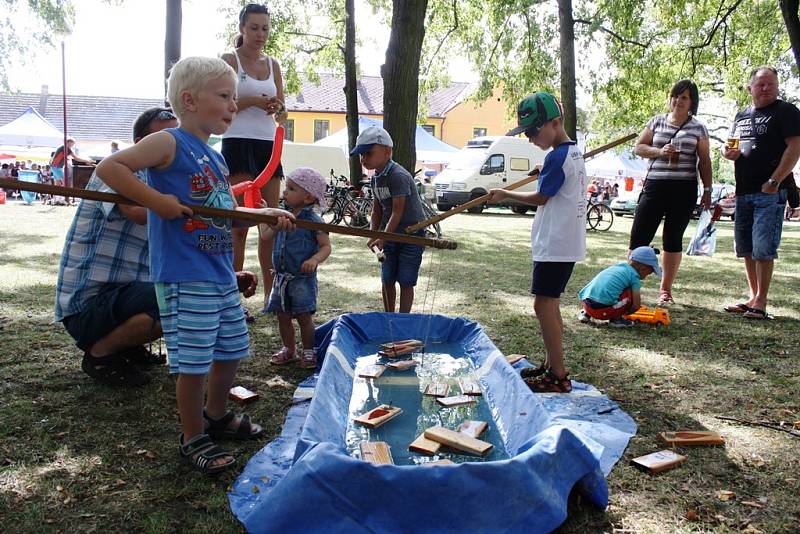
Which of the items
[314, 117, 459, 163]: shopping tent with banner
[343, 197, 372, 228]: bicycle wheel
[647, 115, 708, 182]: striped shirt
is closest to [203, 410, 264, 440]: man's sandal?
[647, 115, 708, 182]: striped shirt

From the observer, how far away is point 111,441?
8.84 ft

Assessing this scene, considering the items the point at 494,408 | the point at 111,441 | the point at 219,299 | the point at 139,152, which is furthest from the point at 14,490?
the point at 494,408

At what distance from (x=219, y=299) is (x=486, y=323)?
2907 mm

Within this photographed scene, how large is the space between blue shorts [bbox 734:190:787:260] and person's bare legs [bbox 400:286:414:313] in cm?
303

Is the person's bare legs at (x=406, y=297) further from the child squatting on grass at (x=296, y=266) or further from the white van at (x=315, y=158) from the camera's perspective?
the white van at (x=315, y=158)

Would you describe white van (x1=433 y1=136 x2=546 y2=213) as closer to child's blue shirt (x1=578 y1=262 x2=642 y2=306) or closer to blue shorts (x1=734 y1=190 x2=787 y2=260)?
blue shorts (x1=734 y1=190 x2=787 y2=260)

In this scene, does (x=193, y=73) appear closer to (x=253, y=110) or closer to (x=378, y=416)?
(x=378, y=416)

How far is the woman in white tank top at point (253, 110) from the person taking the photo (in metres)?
4.31

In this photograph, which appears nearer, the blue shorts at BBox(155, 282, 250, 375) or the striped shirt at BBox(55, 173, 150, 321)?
the blue shorts at BBox(155, 282, 250, 375)

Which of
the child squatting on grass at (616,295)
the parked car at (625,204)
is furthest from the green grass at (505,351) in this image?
the parked car at (625,204)

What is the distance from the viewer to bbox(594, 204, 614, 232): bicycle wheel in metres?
15.7

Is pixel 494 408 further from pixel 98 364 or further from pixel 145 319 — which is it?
pixel 98 364

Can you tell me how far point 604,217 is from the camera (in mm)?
15969

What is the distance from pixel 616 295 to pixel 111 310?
364 cm
